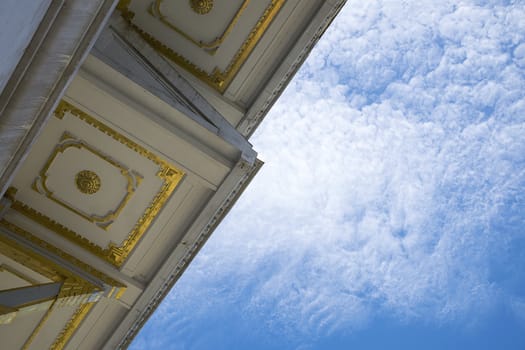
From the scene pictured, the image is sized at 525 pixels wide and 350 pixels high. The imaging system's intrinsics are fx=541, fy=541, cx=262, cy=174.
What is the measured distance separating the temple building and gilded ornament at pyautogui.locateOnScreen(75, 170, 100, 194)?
1 cm

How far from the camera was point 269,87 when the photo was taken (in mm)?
9438

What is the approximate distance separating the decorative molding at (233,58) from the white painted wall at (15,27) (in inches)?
229

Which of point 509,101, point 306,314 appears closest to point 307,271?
point 306,314

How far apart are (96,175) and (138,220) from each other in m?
0.85

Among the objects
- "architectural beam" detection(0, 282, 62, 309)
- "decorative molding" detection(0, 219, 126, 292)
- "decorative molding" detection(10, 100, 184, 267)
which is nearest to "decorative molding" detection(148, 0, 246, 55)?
"decorative molding" detection(10, 100, 184, 267)

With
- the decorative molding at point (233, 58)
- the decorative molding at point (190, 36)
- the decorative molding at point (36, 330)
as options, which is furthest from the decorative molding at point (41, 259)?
the decorative molding at point (190, 36)

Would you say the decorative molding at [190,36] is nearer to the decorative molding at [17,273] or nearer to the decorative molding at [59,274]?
the decorative molding at [59,274]

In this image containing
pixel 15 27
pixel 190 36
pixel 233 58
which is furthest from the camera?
pixel 233 58

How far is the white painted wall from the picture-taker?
7.66ft

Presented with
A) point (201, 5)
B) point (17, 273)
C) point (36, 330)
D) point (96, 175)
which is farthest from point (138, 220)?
point (201, 5)

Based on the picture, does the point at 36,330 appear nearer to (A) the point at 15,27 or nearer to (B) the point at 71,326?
(B) the point at 71,326

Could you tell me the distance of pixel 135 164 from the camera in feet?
23.4

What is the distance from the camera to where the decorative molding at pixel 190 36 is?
8.48 meters

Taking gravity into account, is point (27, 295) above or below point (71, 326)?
above
